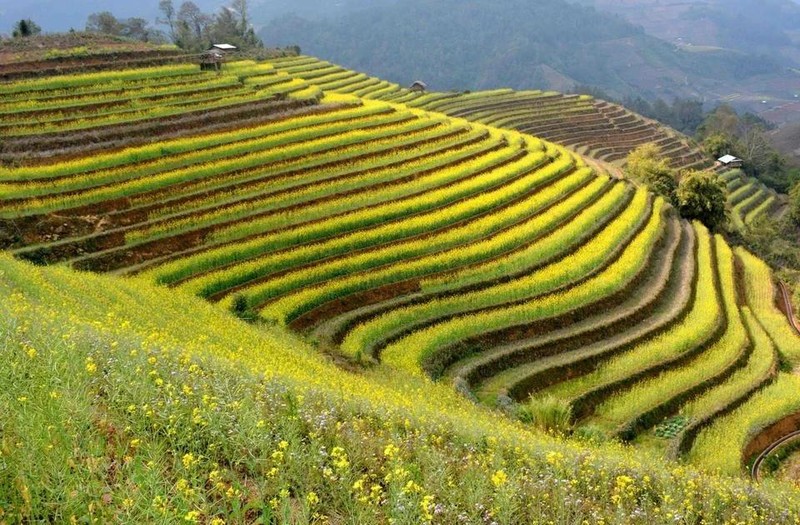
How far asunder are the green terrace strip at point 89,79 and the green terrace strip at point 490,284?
23.0 m

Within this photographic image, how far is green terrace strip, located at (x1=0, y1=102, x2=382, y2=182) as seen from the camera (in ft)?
78.5

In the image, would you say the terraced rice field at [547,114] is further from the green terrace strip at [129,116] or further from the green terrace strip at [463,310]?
the green terrace strip at [463,310]

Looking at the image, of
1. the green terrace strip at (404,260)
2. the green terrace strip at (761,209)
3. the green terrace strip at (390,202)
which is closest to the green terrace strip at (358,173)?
the green terrace strip at (390,202)

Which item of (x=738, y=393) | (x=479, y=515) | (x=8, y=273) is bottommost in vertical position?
(x=738, y=393)

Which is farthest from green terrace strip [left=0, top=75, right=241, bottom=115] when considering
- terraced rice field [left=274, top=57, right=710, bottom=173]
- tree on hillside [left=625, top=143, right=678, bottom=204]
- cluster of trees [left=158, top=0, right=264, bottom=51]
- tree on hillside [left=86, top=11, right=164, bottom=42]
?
cluster of trees [left=158, top=0, right=264, bottom=51]

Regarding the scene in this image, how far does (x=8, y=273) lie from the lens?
557 inches

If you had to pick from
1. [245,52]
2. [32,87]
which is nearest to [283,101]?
[32,87]

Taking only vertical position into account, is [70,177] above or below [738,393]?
above

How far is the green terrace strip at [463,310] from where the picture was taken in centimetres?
1819

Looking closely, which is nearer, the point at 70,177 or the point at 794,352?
the point at 794,352

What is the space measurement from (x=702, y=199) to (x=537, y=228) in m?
16.0

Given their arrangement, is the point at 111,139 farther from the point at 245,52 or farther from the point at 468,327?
the point at 245,52

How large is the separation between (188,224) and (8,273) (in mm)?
8943

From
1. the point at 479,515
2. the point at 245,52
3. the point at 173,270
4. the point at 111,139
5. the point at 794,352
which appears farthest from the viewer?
the point at 245,52
